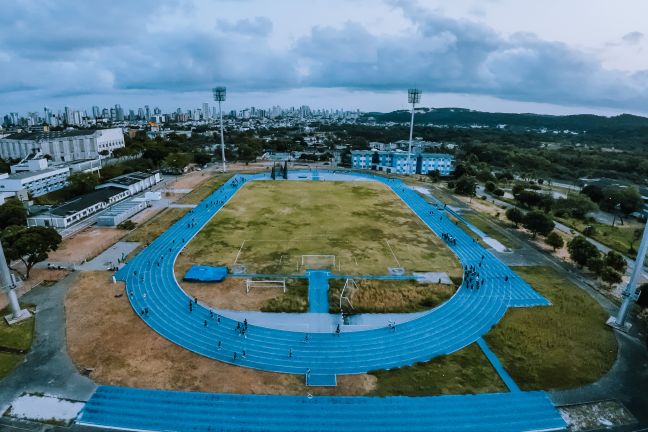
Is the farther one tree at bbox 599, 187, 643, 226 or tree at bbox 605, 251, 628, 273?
tree at bbox 599, 187, 643, 226

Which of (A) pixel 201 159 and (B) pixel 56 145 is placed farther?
(A) pixel 201 159

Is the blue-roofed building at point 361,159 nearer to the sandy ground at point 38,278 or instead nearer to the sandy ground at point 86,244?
the sandy ground at point 86,244

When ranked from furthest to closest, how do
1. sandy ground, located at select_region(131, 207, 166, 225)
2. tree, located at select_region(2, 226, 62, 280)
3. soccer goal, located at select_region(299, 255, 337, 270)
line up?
sandy ground, located at select_region(131, 207, 166, 225) < soccer goal, located at select_region(299, 255, 337, 270) < tree, located at select_region(2, 226, 62, 280)

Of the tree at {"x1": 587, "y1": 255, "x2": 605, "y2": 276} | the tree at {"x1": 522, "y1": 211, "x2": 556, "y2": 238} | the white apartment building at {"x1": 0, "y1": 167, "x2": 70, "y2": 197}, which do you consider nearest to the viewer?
the tree at {"x1": 587, "y1": 255, "x2": 605, "y2": 276}

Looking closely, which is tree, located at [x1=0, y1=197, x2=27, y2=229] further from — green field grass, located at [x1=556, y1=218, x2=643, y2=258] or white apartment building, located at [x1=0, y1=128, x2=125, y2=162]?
green field grass, located at [x1=556, y1=218, x2=643, y2=258]

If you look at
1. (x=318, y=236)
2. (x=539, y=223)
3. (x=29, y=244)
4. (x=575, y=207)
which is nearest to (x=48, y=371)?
(x=29, y=244)

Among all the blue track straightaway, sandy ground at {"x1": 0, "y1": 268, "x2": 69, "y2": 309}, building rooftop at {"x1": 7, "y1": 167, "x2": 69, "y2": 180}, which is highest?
building rooftop at {"x1": 7, "y1": 167, "x2": 69, "y2": 180}

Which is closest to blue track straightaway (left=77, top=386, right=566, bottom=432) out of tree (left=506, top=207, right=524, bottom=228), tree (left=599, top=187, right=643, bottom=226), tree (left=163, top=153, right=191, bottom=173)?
tree (left=506, top=207, right=524, bottom=228)

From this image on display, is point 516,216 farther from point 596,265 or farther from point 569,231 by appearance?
point 596,265
